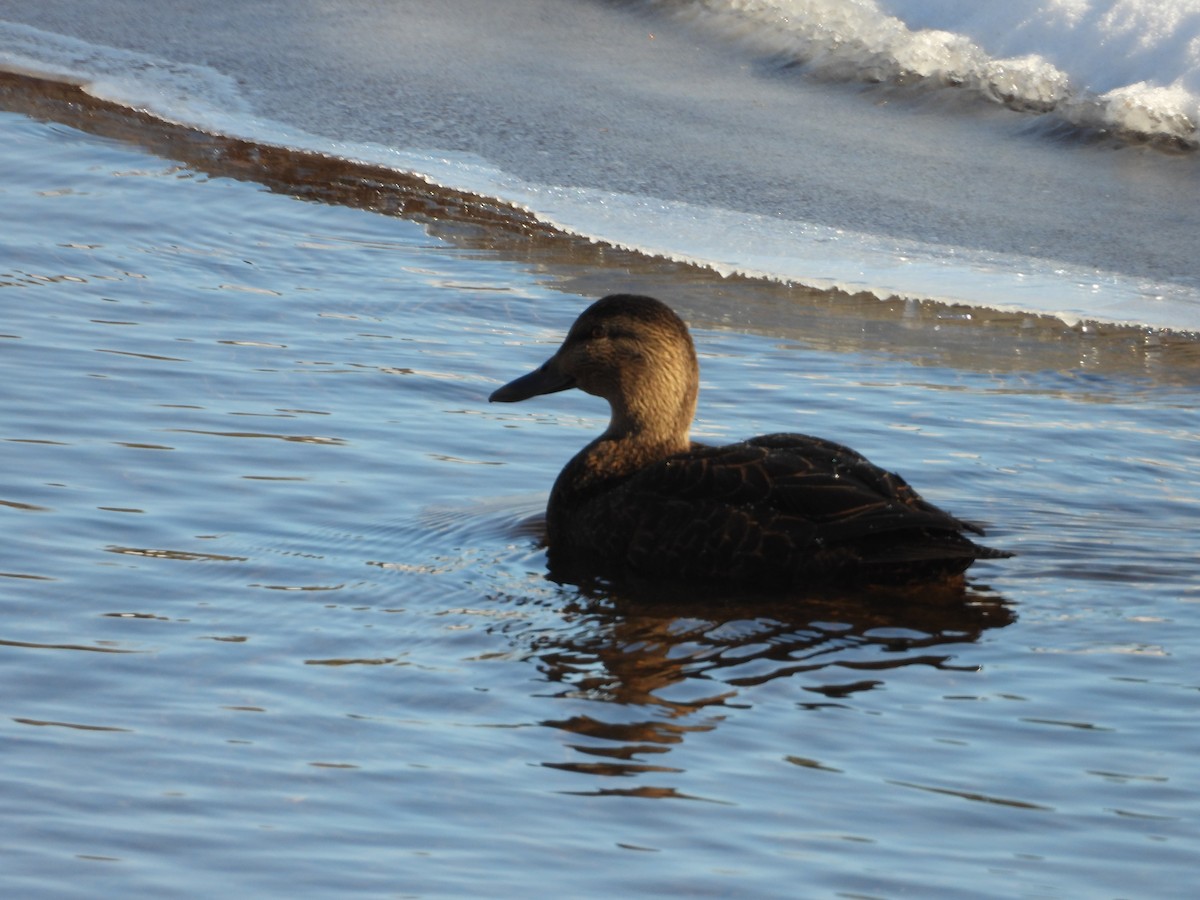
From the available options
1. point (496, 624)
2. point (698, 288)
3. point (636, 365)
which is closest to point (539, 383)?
point (636, 365)

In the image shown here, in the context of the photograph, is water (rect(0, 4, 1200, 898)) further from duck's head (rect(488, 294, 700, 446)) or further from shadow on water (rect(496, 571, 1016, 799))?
duck's head (rect(488, 294, 700, 446))

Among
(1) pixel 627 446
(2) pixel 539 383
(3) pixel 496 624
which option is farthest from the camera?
(2) pixel 539 383

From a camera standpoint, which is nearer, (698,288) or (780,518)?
(780,518)

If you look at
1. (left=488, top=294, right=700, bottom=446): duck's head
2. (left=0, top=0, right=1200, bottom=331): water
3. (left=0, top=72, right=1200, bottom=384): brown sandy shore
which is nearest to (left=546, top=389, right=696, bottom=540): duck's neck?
(left=488, top=294, right=700, bottom=446): duck's head

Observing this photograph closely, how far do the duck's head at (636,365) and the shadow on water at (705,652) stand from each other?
3.43 ft

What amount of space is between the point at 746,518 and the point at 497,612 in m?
0.92

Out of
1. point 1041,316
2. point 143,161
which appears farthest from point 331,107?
point 1041,316

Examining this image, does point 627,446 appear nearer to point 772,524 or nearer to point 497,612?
point 772,524

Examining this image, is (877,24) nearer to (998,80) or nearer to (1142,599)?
(998,80)

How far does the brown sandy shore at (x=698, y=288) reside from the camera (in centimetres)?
854

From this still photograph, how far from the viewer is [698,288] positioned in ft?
30.3

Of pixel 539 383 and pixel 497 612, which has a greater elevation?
pixel 539 383

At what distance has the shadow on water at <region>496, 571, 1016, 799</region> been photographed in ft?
15.2

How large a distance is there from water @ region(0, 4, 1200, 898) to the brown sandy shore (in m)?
0.03
